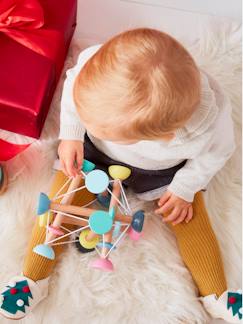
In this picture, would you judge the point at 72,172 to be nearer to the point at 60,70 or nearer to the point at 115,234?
the point at 115,234

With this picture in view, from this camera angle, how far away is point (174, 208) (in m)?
0.86

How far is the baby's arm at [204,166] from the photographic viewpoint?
799 mm

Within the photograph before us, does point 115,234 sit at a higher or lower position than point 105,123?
lower

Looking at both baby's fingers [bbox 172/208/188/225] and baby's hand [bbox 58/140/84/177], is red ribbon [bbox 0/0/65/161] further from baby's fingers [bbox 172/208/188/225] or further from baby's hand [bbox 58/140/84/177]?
baby's fingers [bbox 172/208/188/225]

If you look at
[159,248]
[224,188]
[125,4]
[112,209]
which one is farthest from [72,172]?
[125,4]

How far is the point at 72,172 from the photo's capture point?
822 mm

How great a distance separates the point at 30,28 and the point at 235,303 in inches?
24.7

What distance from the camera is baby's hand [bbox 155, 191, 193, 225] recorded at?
2.79 feet

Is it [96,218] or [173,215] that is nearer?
[96,218]

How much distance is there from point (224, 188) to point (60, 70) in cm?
42

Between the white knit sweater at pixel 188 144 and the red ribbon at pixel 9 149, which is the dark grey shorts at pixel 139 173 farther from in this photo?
the red ribbon at pixel 9 149

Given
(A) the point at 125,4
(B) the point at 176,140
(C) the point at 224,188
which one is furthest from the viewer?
(A) the point at 125,4

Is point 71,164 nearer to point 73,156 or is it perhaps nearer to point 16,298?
point 73,156

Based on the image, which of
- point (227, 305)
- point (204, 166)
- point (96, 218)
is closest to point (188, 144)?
point (204, 166)
